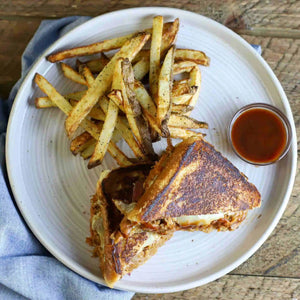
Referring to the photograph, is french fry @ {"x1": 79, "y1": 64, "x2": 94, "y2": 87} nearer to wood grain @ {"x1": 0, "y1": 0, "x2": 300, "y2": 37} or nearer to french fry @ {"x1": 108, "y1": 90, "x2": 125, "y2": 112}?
french fry @ {"x1": 108, "y1": 90, "x2": 125, "y2": 112}

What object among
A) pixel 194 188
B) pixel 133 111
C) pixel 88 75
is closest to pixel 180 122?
pixel 133 111

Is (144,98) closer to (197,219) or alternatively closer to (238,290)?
(197,219)

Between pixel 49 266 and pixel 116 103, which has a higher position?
pixel 116 103

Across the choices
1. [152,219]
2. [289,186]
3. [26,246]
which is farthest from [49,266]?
[289,186]

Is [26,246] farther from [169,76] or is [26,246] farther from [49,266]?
[169,76]

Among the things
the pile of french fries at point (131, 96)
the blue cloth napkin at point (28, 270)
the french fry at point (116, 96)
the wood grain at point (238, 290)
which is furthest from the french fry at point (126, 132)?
the wood grain at point (238, 290)

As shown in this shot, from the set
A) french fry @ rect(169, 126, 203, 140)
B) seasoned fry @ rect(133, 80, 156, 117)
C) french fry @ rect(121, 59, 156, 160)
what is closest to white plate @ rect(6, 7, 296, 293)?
french fry @ rect(169, 126, 203, 140)
